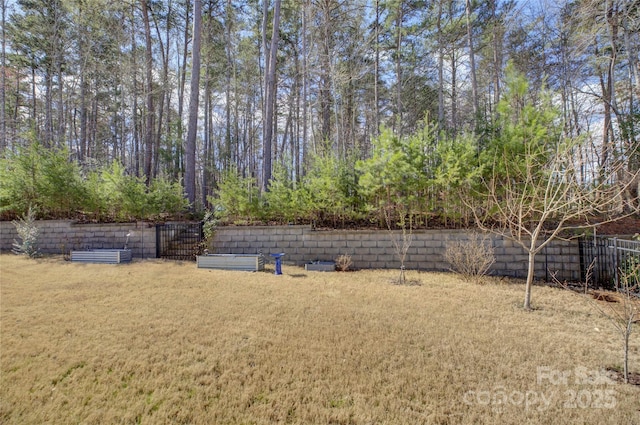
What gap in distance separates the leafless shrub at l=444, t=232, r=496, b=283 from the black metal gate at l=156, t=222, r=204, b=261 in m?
6.38

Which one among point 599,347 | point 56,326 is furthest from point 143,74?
point 599,347

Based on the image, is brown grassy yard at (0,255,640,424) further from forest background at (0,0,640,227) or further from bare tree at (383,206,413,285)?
forest background at (0,0,640,227)

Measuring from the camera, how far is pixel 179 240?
859 cm

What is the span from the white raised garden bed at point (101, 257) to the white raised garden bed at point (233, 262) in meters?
2.21

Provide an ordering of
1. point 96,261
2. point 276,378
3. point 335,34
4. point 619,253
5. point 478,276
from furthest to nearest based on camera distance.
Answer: point 335,34
point 96,261
point 478,276
point 619,253
point 276,378

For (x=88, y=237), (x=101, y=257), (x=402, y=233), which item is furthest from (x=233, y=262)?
(x=88, y=237)

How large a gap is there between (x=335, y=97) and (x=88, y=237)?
9.97 m

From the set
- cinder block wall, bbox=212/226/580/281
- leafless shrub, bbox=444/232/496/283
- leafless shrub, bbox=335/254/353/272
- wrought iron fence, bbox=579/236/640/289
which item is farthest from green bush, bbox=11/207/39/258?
wrought iron fence, bbox=579/236/640/289

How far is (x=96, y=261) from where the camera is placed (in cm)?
714

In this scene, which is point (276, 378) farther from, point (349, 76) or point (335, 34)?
point (335, 34)

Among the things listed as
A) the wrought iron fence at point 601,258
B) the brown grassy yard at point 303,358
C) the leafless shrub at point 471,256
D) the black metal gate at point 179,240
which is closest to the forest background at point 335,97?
the leafless shrub at point 471,256

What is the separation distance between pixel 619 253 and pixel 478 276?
2365mm

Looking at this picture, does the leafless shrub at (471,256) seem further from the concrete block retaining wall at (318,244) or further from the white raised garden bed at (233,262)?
the white raised garden bed at (233,262)

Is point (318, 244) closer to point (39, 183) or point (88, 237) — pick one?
point (88, 237)
